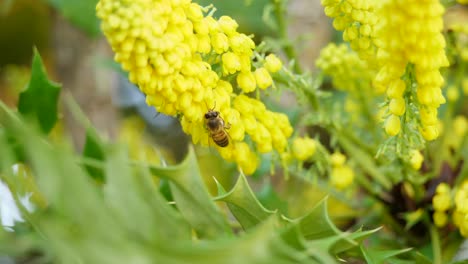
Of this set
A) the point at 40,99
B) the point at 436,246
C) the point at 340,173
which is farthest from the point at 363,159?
the point at 40,99

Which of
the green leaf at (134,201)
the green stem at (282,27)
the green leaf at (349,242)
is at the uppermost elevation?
the green stem at (282,27)

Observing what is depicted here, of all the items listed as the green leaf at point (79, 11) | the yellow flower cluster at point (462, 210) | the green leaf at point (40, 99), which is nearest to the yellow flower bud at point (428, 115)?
the yellow flower cluster at point (462, 210)

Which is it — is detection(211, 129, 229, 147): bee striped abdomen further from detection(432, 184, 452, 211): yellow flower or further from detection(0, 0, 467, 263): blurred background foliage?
detection(432, 184, 452, 211): yellow flower

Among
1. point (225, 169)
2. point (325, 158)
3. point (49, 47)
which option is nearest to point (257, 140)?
point (325, 158)

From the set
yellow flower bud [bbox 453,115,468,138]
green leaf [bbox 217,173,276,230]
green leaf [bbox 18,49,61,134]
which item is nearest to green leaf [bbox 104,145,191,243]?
green leaf [bbox 217,173,276,230]

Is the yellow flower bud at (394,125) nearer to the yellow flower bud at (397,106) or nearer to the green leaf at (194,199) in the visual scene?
the yellow flower bud at (397,106)
